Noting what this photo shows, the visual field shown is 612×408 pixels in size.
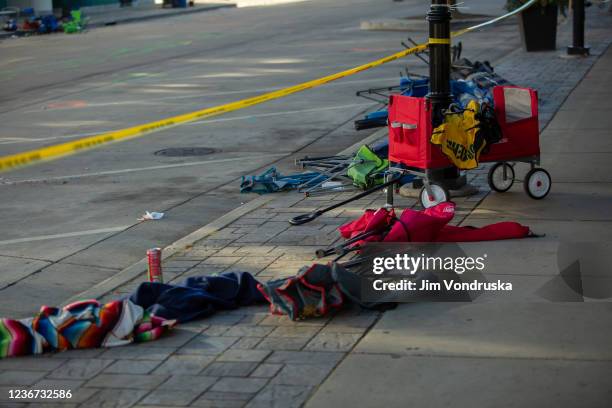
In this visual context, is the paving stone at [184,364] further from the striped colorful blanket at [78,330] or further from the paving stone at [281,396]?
the paving stone at [281,396]

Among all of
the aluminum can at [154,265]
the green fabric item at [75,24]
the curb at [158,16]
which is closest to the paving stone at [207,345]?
the aluminum can at [154,265]

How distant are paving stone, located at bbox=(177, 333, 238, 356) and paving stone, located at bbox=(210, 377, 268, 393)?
472 millimetres

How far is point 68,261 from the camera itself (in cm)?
913

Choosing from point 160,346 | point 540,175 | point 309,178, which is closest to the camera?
point 160,346

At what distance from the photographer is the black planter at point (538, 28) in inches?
967

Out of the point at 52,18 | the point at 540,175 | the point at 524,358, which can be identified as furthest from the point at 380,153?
the point at 52,18

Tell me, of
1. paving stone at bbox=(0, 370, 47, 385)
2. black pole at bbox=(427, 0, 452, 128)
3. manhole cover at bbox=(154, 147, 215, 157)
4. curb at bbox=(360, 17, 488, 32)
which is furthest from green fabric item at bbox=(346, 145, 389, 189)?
curb at bbox=(360, 17, 488, 32)

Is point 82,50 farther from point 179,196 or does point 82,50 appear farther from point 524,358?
point 524,358

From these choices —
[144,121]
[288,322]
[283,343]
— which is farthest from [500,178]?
[144,121]

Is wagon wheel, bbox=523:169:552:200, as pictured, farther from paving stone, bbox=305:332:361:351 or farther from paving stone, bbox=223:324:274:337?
paving stone, bbox=223:324:274:337

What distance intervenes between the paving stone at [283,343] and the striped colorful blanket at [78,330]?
2.24ft

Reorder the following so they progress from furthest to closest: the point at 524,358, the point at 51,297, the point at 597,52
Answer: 1. the point at 597,52
2. the point at 51,297
3. the point at 524,358

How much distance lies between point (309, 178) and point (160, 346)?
5014 mm

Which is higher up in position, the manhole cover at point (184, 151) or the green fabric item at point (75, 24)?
the green fabric item at point (75, 24)
